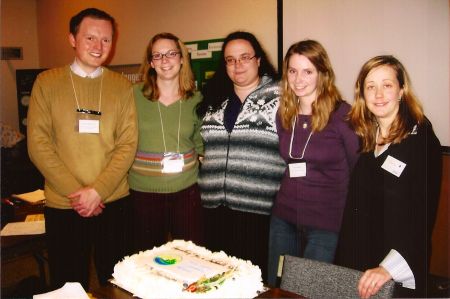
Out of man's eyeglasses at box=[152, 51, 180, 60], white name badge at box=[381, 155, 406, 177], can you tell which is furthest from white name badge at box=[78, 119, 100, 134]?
white name badge at box=[381, 155, 406, 177]

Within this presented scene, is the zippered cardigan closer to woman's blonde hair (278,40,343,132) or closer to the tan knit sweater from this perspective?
woman's blonde hair (278,40,343,132)

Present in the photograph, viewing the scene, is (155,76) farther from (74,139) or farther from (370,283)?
(370,283)

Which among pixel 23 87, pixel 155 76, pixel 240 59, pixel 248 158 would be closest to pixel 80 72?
pixel 155 76

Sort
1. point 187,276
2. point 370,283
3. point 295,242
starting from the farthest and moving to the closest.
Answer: point 295,242, point 370,283, point 187,276

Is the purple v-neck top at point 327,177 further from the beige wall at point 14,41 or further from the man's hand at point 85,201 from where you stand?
the beige wall at point 14,41

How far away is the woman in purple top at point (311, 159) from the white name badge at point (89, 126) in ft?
3.39

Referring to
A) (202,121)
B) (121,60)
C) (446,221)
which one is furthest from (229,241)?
(121,60)

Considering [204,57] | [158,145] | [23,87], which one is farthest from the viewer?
[23,87]

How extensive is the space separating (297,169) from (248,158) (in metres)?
0.31

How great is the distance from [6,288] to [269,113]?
2566mm

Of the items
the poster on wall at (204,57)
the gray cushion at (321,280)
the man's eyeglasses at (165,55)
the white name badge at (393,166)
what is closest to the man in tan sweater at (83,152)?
the man's eyeglasses at (165,55)

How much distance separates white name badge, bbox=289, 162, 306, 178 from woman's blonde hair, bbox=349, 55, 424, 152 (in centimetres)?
32

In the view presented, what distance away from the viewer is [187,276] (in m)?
1.29

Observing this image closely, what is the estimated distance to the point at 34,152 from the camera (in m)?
2.13
